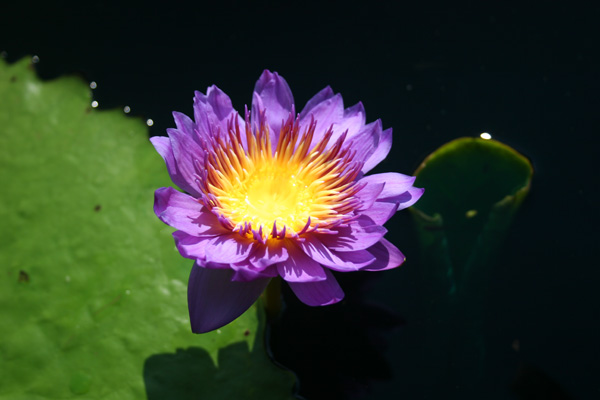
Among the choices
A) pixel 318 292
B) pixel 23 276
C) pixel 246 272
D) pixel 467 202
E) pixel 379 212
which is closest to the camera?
pixel 246 272

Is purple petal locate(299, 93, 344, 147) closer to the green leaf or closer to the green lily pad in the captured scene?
the green lily pad

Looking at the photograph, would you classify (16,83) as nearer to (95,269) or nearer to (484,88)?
(95,269)

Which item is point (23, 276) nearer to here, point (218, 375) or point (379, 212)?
point (218, 375)

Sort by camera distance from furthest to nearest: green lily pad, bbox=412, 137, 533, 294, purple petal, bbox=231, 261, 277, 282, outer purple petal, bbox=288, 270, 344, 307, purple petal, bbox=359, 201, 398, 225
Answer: green lily pad, bbox=412, 137, 533, 294 → purple petal, bbox=359, 201, 398, 225 → outer purple petal, bbox=288, 270, 344, 307 → purple petal, bbox=231, 261, 277, 282

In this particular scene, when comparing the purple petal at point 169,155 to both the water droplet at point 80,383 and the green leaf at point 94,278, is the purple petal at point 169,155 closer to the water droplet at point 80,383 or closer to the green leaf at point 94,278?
the green leaf at point 94,278

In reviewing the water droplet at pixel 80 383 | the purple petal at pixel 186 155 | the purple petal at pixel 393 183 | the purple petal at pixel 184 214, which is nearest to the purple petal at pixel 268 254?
the purple petal at pixel 184 214

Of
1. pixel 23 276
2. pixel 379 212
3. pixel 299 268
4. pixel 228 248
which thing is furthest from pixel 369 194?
pixel 23 276

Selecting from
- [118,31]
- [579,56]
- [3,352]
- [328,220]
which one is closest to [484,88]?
[579,56]

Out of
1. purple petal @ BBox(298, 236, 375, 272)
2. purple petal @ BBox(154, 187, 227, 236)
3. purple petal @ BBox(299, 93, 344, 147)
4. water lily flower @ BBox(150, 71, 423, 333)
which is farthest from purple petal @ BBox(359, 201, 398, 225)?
purple petal @ BBox(154, 187, 227, 236)
